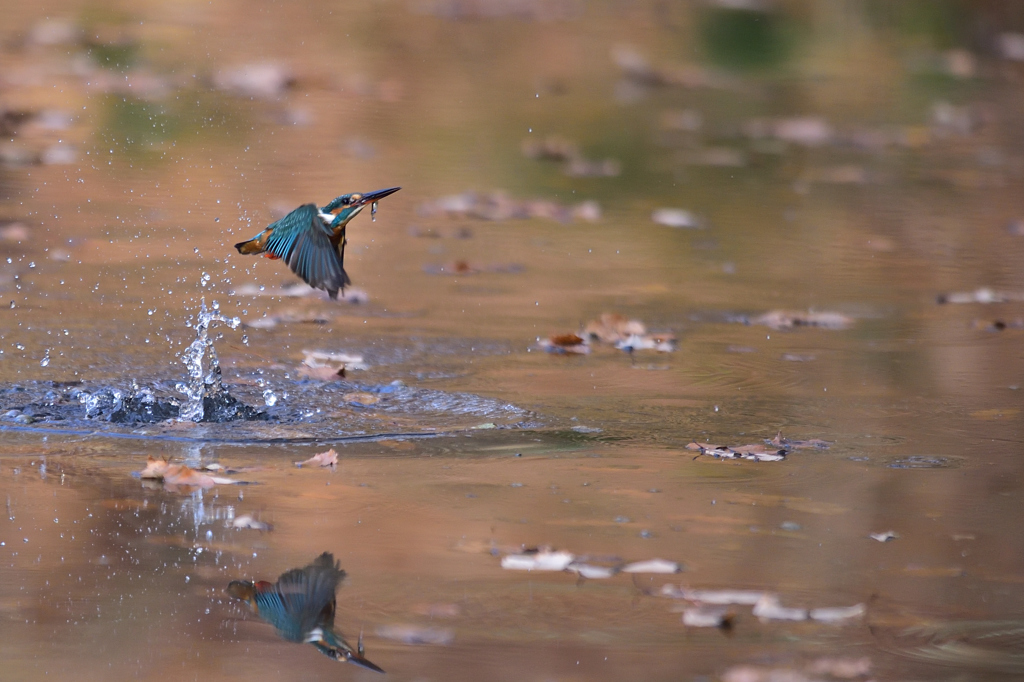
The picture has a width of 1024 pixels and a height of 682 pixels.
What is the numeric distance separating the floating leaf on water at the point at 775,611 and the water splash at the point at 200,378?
238cm

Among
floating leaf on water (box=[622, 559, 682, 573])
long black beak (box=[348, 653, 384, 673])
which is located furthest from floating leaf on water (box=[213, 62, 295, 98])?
long black beak (box=[348, 653, 384, 673])

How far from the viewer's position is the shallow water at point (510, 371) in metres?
3.64

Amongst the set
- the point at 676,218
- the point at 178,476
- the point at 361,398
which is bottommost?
the point at 178,476

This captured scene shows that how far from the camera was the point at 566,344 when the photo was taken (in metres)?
6.55

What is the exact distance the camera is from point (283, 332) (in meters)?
6.68

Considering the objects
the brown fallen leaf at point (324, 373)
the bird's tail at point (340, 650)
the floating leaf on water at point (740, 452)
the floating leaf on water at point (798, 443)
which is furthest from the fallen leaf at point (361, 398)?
the bird's tail at point (340, 650)

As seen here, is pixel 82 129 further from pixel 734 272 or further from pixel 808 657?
pixel 808 657

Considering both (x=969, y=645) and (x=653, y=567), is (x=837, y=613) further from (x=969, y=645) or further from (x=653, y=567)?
(x=653, y=567)

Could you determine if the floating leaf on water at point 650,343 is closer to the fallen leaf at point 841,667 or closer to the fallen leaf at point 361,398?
the fallen leaf at point 361,398

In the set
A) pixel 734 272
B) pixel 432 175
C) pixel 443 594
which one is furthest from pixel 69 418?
A: pixel 432 175

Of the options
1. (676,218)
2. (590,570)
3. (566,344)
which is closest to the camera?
(590,570)

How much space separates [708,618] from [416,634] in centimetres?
73

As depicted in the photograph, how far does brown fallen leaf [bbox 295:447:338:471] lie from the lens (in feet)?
15.8

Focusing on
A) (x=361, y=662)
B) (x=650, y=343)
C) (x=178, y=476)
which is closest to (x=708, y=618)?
(x=361, y=662)
